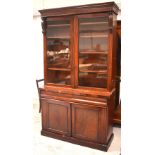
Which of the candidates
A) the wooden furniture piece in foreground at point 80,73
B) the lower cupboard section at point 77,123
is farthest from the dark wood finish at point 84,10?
the lower cupboard section at point 77,123

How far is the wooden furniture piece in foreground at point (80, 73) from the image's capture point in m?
2.76

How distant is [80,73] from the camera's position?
3061 mm

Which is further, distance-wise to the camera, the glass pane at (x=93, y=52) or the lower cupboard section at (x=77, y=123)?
the glass pane at (x=93, y=52)

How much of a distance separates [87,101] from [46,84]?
885mm

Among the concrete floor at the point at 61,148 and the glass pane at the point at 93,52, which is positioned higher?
the glass pane at the point at 93,52

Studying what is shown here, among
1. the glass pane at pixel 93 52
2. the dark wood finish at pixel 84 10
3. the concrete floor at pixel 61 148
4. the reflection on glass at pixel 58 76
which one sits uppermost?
the dark wood finish at pixel 84 10

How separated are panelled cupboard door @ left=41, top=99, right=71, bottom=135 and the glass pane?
1.67ft

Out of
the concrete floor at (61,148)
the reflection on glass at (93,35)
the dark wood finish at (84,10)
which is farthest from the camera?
the reflection on glass at (93,35)

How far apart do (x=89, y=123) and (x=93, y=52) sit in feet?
3.69

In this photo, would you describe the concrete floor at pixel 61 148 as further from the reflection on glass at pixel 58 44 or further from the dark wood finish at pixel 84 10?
the dark wood finish at pixel 84 10

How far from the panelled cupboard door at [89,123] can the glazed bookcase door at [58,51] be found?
1.78ft

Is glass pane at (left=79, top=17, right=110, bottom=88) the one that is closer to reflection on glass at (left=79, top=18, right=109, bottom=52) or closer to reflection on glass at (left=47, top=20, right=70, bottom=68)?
reflection on glass at (left=79, top=18, right=109, bottom=52)

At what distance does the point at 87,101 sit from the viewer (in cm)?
283
